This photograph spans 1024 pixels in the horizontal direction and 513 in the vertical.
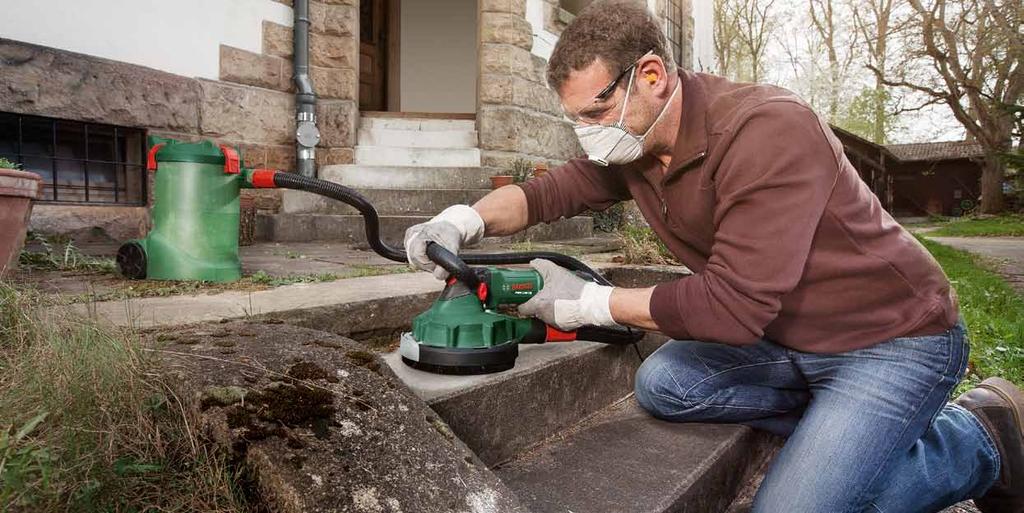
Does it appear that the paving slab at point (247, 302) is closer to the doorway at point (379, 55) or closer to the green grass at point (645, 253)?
the green grass at point (645, 253)

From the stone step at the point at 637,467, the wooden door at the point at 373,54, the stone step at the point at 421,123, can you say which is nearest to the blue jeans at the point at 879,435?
the stone step at the point at 637,467

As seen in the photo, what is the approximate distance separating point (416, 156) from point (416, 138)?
1.09 ft

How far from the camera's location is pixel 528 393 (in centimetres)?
189

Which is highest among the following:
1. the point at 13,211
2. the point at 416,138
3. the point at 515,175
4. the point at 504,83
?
the point at 504,83

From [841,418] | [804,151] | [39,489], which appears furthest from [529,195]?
[39,489]

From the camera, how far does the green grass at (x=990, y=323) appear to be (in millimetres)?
2965

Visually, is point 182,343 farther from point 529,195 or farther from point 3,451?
point 529,195

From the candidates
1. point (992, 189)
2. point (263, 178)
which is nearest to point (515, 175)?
point (263, 178)

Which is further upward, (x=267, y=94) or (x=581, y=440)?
(x=267, y=94)

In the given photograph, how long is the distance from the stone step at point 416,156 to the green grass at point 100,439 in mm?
4681

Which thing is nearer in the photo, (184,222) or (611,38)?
(611,38)

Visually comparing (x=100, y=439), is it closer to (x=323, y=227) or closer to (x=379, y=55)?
(x=323, y=227)

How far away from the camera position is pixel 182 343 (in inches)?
59.4

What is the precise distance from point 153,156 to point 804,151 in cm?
259
